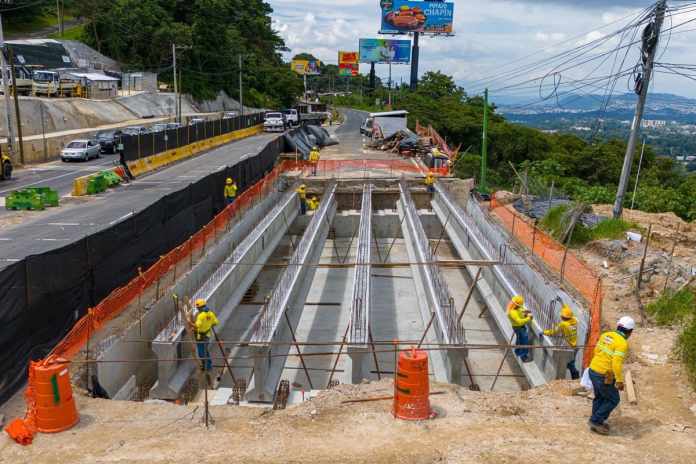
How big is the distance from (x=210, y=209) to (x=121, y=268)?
797 centimetres

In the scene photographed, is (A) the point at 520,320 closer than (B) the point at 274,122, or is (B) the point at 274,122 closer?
(A) the point at 520,320

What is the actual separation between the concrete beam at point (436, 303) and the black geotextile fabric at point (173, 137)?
16.6 meters

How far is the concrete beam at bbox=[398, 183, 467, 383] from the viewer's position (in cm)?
1205

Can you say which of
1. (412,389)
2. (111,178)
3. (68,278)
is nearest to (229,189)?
(111,178)

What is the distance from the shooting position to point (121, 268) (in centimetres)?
1438

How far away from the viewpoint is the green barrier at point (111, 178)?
29.2m

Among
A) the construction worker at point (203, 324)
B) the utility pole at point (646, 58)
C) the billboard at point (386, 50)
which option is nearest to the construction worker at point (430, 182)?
the utility pole at point (646, 58)

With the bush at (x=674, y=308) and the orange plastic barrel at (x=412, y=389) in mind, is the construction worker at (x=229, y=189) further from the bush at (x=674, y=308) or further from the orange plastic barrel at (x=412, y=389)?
the orange plastic barrel at (x=412, y=389)

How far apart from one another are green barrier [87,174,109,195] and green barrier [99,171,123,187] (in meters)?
0.25

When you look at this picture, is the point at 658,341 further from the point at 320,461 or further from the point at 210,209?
the point at 210,209

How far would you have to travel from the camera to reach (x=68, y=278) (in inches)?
470

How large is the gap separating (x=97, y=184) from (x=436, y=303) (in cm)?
1992

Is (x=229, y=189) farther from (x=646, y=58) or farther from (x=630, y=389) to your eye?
(x=630, y=389)

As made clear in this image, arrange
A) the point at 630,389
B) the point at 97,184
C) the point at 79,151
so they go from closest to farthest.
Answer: the point at 630,389 < the point at 97,184 < the point at 79,151
